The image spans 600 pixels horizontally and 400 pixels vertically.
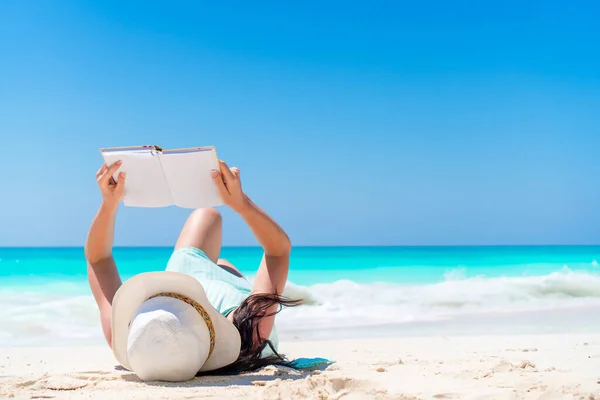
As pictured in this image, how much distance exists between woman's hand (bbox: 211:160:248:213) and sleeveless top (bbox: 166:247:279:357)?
29.3 inches

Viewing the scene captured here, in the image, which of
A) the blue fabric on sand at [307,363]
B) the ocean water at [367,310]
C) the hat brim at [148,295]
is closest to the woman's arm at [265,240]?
the blue fabric on sand at [307,363]

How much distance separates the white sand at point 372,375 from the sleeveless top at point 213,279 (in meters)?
0.48

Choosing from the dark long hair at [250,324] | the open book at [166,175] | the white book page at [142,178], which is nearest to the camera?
the open book at [166,175]

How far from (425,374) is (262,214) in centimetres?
131

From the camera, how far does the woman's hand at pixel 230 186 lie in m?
Result: 3.37

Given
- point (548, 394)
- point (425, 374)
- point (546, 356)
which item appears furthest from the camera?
point (546, 356)

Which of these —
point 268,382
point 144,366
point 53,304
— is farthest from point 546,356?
point 53,304

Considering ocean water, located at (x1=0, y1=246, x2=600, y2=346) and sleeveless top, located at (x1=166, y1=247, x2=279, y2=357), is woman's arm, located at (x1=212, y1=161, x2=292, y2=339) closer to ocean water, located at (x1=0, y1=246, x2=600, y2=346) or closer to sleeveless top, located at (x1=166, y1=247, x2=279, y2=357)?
sleeveless top, located at (x1=166, y1=247, x2=279, y2=357)

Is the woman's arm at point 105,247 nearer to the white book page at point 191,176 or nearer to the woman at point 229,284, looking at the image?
the woman at point 229,284

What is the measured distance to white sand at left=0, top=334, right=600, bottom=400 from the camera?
3000mm

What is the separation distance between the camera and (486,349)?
16.2ft

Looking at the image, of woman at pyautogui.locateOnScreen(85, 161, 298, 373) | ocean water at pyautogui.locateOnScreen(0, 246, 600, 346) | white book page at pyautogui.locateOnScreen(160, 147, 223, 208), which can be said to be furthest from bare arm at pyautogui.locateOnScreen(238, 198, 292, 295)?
ocean water at pyautogui.locateOnScreen(0, 246, 600, 346)

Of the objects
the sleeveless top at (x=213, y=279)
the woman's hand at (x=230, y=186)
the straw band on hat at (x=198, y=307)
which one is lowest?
the straw band on hat at (x=198, y=307)

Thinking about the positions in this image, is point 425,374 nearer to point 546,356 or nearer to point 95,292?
point 546,356
